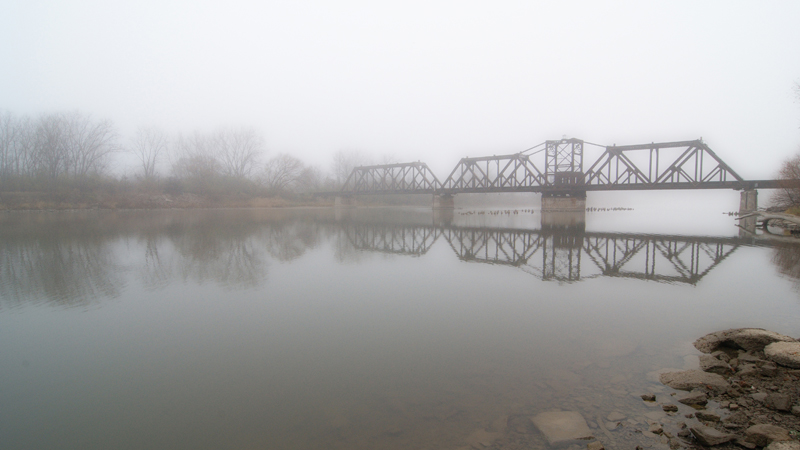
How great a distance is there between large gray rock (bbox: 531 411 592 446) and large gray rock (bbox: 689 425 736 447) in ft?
3.14

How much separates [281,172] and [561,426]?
81.5m

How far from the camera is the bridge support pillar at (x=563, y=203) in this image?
53.0 m

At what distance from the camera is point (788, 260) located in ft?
47.1

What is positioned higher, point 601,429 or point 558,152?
point 558,152

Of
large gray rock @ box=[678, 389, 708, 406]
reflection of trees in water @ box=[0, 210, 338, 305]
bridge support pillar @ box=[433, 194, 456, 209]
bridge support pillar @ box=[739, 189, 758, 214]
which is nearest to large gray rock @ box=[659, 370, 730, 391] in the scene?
large gray rock @ box=[678, 389, 708, 406]

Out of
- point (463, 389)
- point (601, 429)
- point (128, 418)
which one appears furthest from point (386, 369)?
point (128, 418)

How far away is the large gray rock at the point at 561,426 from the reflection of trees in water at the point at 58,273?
939 cm

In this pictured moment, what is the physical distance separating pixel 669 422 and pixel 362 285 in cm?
734

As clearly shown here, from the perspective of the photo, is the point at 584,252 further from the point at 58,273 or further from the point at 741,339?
the point at 58,273

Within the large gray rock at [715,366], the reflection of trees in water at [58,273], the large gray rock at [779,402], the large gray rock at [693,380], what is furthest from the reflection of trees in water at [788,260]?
the reflection of trees in water at [58,273]

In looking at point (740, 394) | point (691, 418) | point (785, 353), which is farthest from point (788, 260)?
point (691, 418)

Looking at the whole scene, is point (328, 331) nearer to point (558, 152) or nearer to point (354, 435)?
point (354, 435)

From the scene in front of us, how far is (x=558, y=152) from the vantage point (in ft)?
183

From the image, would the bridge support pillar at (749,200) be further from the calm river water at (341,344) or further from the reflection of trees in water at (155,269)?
the reflection of trees in water at (155,269)
